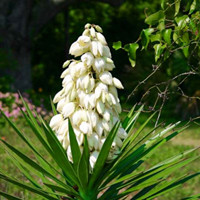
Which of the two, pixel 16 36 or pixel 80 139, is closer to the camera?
pixel 80 139

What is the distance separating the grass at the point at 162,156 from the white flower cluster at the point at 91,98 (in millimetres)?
1189

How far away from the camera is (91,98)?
219cm

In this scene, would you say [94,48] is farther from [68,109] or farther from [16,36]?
[16,36]

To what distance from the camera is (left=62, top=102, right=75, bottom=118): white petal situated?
2217 millimetres

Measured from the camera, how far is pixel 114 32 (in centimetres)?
1806

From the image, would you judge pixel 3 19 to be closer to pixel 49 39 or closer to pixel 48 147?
pixel 49 39

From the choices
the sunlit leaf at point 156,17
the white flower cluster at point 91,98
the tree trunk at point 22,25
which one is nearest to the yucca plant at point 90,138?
the white flower cluster at point 91,98

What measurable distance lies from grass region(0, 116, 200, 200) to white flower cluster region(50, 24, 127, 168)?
1189 mm

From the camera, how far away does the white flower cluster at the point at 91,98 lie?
220 centimetres

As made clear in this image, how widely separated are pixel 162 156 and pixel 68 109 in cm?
549

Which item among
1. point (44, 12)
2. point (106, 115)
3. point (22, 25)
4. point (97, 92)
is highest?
point (44, 12)

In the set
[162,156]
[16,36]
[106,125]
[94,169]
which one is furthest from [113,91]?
[16,36]

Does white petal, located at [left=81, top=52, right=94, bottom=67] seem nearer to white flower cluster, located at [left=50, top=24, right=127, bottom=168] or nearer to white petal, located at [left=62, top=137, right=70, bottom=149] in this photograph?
white flower cluster, located at [left=50, top=24, right=127, bottom=168]

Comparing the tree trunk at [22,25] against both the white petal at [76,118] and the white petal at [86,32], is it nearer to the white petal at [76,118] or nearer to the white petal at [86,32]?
the white petal at [86,32]
